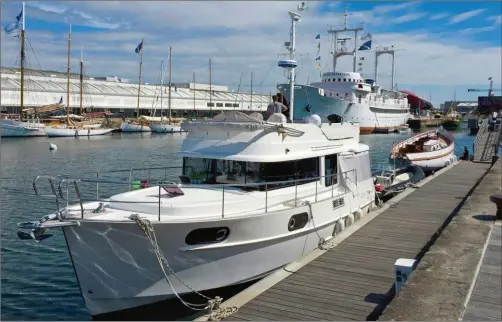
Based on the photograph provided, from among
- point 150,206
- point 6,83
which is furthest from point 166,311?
point 6,83

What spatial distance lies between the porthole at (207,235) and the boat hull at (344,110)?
60429 mm

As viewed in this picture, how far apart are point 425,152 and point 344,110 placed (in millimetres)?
47649

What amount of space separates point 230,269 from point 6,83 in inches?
2972

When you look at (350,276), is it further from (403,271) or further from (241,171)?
(241,171)

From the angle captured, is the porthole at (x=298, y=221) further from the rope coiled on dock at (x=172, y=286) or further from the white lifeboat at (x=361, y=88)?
the white lifeboat at (x=361, y=88)

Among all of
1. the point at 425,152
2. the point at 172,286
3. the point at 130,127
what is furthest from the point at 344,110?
the point at 172,286

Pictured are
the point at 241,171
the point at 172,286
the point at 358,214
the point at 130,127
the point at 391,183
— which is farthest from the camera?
the point at 130,127

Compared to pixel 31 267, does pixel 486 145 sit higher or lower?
higher

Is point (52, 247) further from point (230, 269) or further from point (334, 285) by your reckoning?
point (334, 285)

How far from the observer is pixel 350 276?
9.34 meters

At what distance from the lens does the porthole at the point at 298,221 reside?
10.6 metres

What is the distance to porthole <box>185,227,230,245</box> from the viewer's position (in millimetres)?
8977

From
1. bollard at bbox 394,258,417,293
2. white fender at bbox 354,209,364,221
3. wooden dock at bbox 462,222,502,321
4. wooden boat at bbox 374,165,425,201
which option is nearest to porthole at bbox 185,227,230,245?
bollard at bbox 394,258,417,293

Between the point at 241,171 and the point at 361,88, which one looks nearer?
the point at 241,171
